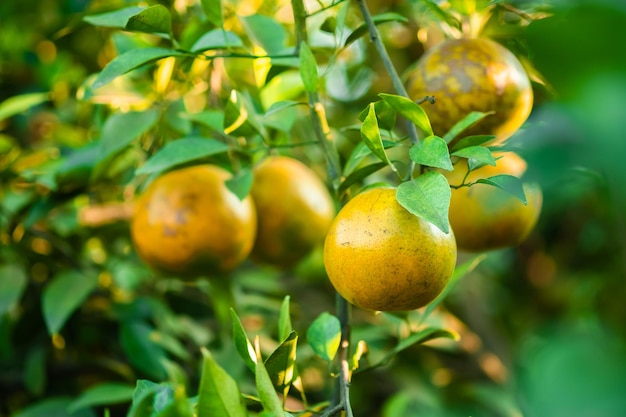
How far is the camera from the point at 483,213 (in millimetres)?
735

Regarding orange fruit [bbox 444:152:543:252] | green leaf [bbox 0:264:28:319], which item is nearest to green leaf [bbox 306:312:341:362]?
orange fruit [bbox 444:152:543:252]

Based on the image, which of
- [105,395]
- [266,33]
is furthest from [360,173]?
[105,395]

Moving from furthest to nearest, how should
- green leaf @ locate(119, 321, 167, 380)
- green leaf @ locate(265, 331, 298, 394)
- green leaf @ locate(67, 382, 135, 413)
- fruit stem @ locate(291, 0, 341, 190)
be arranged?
green leaf @ locate(119, 321, 167, 380) → green leaf @ locate(67, 382, 135, 413) → fruit stem @ locate(291, 0, 341, 190) → green leaf @ locate(265, 331, 298, 394)

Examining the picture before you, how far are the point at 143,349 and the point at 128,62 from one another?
510mm

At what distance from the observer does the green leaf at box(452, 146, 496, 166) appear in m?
0.50

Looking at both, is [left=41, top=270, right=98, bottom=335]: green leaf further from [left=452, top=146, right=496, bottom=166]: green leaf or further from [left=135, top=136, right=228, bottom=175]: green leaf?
[left=452, top=146, right=496, bottom=166]: green leaf

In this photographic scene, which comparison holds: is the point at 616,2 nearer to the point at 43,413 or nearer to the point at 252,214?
the point at 252,214

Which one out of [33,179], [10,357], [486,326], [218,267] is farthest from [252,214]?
[486,326]

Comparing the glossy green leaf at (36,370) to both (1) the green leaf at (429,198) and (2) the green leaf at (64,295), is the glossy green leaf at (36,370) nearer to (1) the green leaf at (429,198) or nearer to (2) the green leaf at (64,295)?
(2) the green leaf at (64,295)

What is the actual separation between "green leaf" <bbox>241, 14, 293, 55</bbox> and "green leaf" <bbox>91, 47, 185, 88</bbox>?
198 mm

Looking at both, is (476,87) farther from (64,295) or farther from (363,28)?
(64,295)

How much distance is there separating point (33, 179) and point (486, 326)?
43.4 inches

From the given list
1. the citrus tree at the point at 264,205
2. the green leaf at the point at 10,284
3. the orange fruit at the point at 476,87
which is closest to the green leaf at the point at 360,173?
the citrus tree at the point at 264,205

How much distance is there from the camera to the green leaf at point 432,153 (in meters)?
0.48
